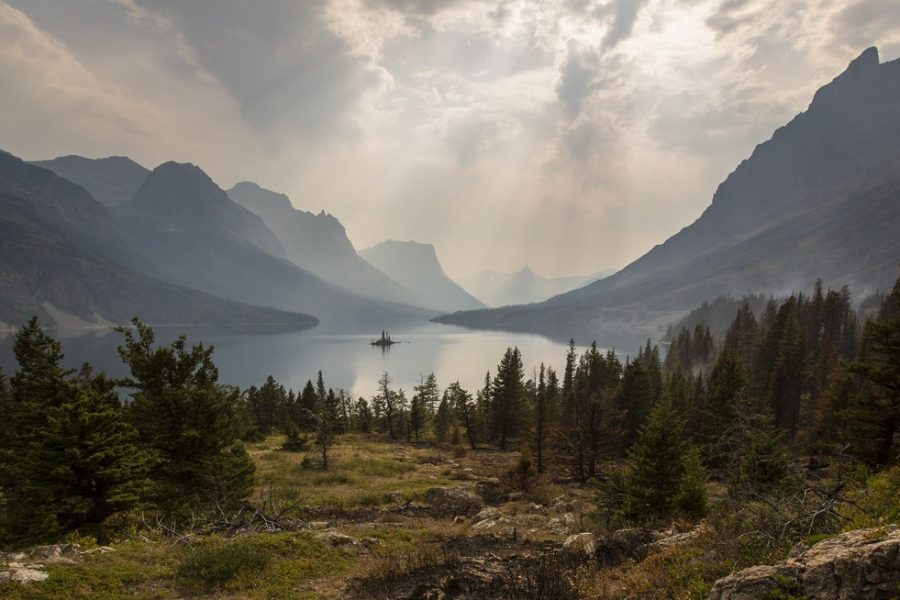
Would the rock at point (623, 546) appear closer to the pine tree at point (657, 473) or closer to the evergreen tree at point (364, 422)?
the pine tree at point (657, 473)

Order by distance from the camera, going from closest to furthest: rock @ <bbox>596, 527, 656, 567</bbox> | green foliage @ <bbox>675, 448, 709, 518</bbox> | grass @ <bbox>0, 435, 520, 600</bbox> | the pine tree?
grass @ <bbox>0, 435, 520, 600</bbox>, rock @ <bbox>596, 527, 656, 567</bbox>, green foliage @ <bbox>675, 448, 709, 518</bbox>, the pine tree

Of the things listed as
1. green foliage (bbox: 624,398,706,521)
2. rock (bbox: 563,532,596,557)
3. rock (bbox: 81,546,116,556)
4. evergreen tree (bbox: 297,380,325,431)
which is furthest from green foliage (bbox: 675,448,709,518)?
evergreen tree (bbox: 297,380,325,431)

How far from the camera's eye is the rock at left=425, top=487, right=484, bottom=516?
26547 millimetres

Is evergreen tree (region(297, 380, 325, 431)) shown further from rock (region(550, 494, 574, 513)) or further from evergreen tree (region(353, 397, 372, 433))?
rock (region(550, 494, 574, 513))

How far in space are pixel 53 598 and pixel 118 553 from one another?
3.43 m

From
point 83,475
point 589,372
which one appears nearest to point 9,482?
point 83,475

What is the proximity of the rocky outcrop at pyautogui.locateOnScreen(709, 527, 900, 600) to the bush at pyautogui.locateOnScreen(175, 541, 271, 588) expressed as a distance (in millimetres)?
12230

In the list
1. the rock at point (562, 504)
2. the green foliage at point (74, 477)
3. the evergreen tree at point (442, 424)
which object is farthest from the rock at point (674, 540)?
the evergreen tree at point (442, 424)

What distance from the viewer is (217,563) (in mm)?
12555

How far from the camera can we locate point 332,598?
37.9 feet

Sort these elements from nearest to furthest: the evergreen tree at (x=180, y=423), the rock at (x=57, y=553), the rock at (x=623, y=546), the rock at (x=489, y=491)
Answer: the rock at (x=57, y=553) → the rock at (x=623, y=546) → the evergreen tree at (x=180, y=423) → the rock at (x=489, y=491)

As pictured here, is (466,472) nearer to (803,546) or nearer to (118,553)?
(118,553)

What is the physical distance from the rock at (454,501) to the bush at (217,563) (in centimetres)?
1488

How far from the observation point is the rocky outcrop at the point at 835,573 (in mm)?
6523
